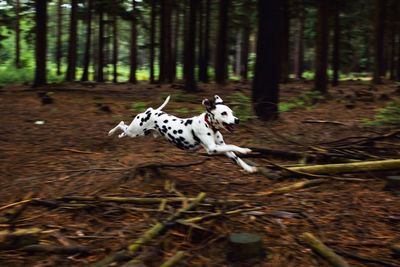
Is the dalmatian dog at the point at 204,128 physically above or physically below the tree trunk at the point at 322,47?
below

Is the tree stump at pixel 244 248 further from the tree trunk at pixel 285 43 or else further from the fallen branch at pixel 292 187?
the tree trunk at pixel 285 43

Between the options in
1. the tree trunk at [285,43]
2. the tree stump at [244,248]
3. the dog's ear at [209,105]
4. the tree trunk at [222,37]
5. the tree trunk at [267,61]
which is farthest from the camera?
the tree trunk at [285,43]

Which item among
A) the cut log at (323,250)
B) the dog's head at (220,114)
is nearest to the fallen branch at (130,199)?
the cut log at (323,250)

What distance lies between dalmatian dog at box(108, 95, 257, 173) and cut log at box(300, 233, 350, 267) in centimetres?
222

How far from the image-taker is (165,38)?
960 inches

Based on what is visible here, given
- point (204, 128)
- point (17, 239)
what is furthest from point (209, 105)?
point (17, 239)

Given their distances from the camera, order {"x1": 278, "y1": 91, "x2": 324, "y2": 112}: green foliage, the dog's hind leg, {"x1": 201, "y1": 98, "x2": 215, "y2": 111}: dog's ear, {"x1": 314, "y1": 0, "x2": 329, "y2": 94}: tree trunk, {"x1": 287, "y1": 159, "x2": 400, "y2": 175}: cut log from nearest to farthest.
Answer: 1. {"x1": 287, "y1": 159, "x2": 400, "y2": 175}: cut log
2. {"x1": 201, "y1": 98, "x2": 215, "y2": 111}: dog's ear
3. the dog's hind leg
4. {"x1": 278, "y1": 91, "x2": 324, "y2": 112}: green foliage
5. {"x1": 314, "y1": 0, "x2": 329, "y2": 94}: tree trunk

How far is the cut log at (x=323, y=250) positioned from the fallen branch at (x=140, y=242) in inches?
53.2

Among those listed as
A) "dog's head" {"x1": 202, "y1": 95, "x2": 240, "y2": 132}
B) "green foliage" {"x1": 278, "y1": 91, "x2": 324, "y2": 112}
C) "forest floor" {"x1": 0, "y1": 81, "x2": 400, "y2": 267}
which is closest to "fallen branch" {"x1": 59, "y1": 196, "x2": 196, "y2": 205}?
"forest floor" {"x1": 0, "y1": 81, "x2": 400, "y2": 267}

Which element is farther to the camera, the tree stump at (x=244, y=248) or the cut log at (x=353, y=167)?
the cut log at (x=353, y=167)

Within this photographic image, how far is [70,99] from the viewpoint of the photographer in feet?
55.1

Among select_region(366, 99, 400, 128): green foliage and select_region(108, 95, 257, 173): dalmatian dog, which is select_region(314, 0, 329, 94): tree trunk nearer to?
select_region(366, 99, 400, 128): green foliage

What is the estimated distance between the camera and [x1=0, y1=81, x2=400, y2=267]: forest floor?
458 cm

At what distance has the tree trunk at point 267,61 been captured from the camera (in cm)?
1170
